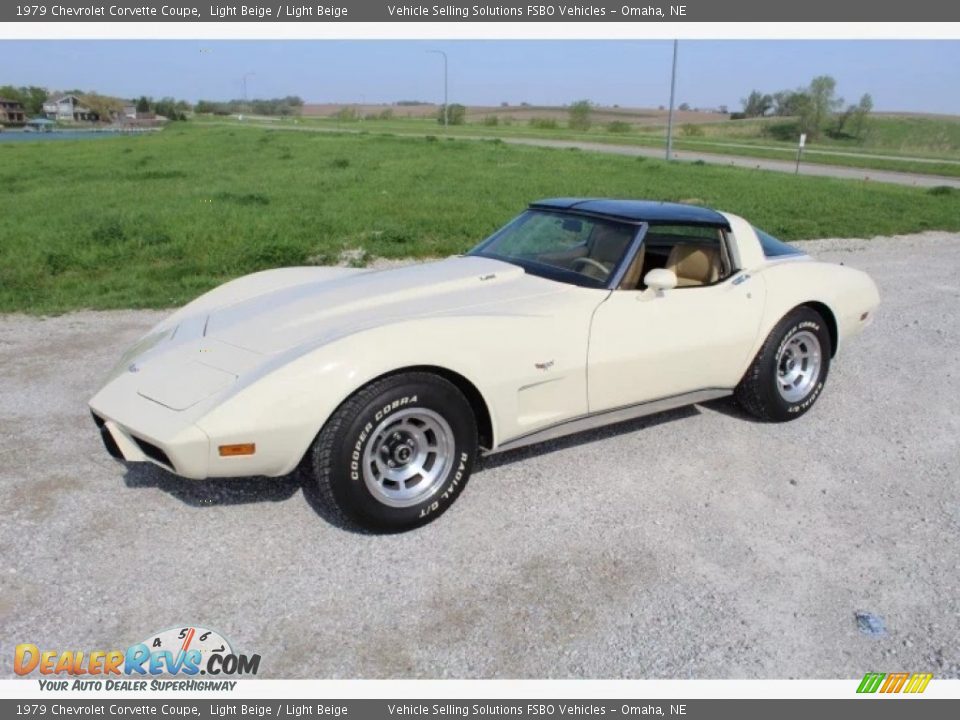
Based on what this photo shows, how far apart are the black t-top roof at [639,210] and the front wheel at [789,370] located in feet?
2.54

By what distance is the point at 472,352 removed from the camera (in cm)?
338

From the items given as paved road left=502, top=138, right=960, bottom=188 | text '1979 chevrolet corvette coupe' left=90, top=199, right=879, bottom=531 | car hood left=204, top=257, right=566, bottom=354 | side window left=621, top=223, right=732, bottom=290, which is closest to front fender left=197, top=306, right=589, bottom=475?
text '1979 chevrolet corvette coupe' left=90, top=199, right=879, bottom=531

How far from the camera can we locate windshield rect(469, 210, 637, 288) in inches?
162

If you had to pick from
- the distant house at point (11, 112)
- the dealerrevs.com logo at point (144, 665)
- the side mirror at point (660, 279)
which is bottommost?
the dealerrevs.com logo at point (144, 665)

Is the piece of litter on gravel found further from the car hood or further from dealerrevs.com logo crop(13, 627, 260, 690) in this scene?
dealerrevs.com logo crop(13, 627, 260, 690)

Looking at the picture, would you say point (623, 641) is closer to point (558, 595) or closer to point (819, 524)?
point (558, 595)

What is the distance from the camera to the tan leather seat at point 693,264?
4.51 metres

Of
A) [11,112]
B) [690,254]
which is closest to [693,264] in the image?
[690,254]

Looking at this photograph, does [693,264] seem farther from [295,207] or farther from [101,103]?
[101,103]

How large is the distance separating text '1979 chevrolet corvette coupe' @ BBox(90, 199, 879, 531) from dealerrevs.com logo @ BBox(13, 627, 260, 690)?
692 millimetres

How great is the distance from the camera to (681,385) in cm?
418

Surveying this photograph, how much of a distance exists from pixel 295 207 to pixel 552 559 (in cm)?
1096

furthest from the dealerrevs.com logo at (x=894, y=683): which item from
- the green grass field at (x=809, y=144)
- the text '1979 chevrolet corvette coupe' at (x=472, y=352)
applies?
the green grass field at (x=809, y=144)

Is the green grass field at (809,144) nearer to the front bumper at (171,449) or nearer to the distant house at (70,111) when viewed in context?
the front bumper at (171,449)
